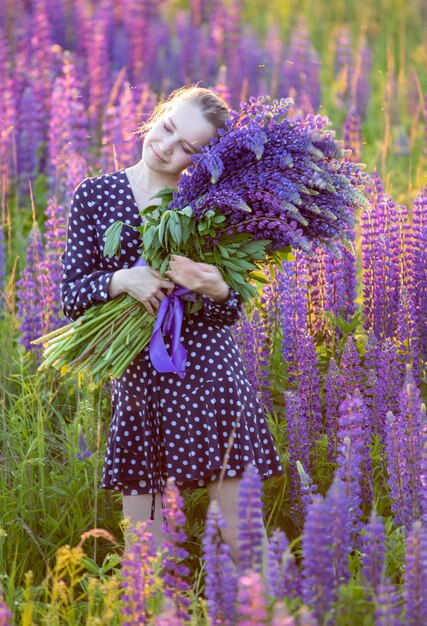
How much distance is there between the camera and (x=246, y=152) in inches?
138

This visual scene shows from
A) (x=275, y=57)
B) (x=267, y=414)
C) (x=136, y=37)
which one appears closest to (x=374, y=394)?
(x=267, y=414)

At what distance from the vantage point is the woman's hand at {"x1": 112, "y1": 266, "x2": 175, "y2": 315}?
3475mm

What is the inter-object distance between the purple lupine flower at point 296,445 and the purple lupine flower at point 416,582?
1.35 m

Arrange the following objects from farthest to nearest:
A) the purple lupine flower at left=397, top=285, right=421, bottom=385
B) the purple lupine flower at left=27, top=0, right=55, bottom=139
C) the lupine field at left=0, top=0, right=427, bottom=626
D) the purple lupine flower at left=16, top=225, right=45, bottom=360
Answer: the purple lupine flower at left=27, top=0, right=55, bottom=139, the purple lupine flower at left=16, top=225, right=45, bottom=360, the purple lupine flower at left=397, top=285, right=421, bottom=385, the lupine field at left=0, top=0, right=427, bottom=626

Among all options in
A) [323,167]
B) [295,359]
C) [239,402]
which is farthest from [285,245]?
[295,359]

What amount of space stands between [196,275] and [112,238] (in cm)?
32

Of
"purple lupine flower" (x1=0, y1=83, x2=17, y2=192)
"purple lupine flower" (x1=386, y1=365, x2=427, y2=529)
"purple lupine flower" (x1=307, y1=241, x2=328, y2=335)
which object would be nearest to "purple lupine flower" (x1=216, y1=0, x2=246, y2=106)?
"purple lupine flower" (x1=0, y1=83, x2=17, y2=192)

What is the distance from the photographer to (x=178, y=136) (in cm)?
354

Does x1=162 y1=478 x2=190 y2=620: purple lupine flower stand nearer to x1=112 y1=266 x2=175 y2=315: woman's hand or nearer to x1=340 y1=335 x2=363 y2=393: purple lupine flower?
x1=112 y1=266 x2=175 y2=315: woman's hand

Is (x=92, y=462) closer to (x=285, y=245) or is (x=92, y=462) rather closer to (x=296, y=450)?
(x=296, y=450)

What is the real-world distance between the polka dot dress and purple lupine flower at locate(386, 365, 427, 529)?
48 centimetres

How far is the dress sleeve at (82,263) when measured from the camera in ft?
11.8

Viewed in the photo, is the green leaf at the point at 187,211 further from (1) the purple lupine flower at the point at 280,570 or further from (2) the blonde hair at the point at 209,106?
(1) the purple lupine flower at the point at 280,570

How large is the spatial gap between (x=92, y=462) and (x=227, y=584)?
1.69 metres
